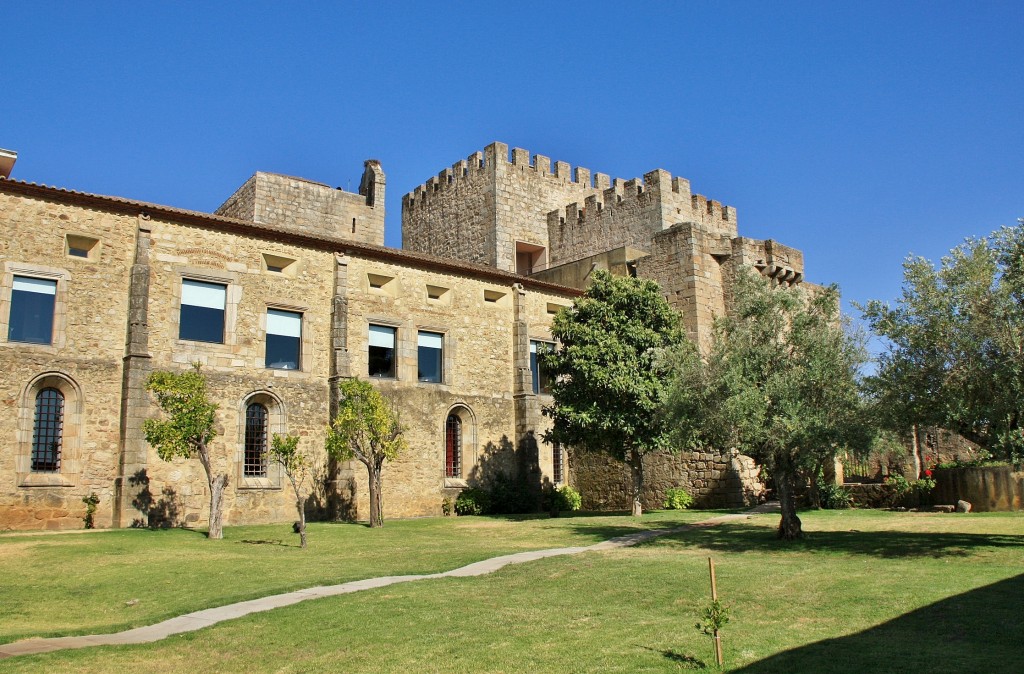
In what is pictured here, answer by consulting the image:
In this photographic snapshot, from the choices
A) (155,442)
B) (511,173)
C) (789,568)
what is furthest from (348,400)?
(511,173)

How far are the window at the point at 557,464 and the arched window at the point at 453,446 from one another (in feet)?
16.3

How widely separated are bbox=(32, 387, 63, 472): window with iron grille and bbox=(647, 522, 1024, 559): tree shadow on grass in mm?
16255

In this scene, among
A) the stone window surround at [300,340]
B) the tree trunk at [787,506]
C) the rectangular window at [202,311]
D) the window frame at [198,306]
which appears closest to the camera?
the tree trunk at [787,506]

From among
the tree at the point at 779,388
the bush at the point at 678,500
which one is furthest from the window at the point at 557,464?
the tree at the point at 779,388

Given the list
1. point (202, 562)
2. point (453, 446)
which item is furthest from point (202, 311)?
point (202, 562)

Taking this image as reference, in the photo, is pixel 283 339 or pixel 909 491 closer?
pixel 909 491

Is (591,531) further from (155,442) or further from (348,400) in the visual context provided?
(155,442)

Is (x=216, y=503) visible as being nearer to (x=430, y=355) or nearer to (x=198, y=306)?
(x=198, y=306)

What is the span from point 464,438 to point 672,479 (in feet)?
26.4

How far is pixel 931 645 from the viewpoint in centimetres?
914

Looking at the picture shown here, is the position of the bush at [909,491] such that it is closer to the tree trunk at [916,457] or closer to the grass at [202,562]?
the tree trunk at [916,457]

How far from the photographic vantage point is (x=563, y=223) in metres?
46.3

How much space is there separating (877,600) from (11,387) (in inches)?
852

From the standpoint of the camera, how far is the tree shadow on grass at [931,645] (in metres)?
8.43
